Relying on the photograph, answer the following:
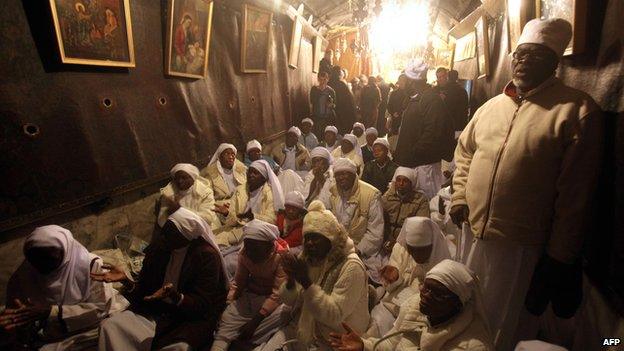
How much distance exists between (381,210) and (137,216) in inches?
124

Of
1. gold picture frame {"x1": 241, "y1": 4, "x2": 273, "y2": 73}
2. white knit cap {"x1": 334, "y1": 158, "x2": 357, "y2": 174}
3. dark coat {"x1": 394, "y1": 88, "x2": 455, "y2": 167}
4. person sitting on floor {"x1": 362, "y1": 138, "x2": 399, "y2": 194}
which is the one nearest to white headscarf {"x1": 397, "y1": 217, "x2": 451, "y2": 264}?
white knit cap {"x1": 334, "y1": 158, "x2": 357, "y2": 174}

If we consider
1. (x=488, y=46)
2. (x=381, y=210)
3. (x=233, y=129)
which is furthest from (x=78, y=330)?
(x=488, y=46)

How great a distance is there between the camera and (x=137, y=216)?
14.5 feet

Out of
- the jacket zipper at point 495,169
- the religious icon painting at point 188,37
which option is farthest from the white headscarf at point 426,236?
the religious icon painting at point 188,37

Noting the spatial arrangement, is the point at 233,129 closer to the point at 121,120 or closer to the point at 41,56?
the point at 121,120

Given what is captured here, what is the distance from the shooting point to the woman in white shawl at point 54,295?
2551 mm

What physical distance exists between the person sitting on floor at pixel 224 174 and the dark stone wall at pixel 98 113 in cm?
32

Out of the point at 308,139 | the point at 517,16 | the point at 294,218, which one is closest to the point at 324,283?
the point at 294,218

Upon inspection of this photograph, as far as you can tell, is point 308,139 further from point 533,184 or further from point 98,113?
point 533,184

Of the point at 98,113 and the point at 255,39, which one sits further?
the point at 255,39

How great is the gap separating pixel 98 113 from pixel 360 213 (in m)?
3.20

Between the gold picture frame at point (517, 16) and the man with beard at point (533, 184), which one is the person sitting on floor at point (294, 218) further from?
the gold picture frame at point (517, 16)

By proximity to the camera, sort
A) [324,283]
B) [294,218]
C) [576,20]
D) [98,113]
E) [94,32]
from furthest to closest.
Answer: [294,218] → [98,113] → [94,32] → [324,283] → [576,20]

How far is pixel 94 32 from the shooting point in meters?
3.33
